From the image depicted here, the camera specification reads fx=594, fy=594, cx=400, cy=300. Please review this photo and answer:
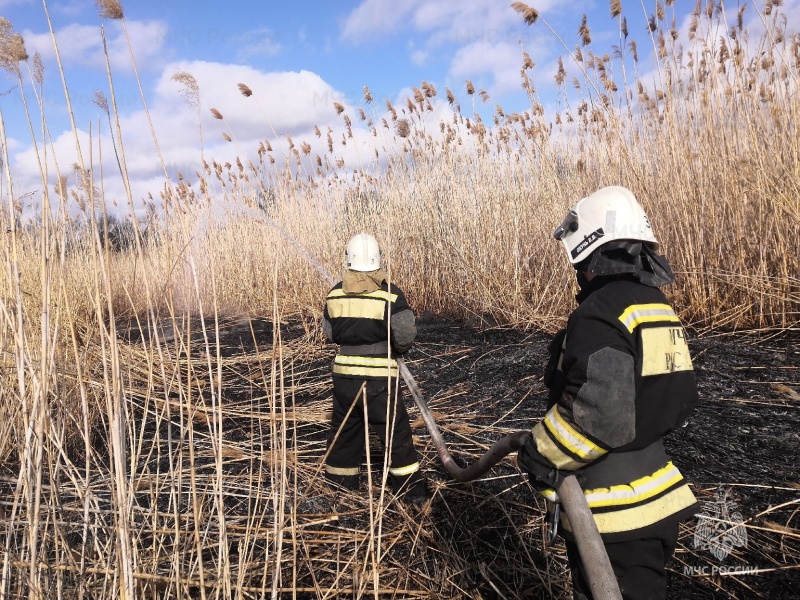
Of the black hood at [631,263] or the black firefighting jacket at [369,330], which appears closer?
the black hood at [631,263]

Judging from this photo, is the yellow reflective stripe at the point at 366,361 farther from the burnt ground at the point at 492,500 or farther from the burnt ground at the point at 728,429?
the burnt ground at the point at 728,429

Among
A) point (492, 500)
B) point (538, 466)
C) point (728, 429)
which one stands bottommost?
point (492, 500)

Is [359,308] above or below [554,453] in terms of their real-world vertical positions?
above

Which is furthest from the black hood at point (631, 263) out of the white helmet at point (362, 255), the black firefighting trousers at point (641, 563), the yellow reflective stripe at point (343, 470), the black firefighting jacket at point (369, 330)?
the yellow reflective stripe at point (343, 470)

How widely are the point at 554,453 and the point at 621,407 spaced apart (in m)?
0.18

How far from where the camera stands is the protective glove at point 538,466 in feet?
4.30

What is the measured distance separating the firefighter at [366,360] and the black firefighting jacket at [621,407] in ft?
4.50

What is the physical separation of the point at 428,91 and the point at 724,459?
4.74 meters

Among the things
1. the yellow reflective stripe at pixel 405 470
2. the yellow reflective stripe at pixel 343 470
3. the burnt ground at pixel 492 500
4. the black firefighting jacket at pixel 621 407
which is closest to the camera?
the black firefighting jacket at pixel 621 407

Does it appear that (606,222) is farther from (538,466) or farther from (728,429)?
(728,429)

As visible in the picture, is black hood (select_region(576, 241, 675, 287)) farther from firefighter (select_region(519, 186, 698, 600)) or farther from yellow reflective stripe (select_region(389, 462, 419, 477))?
yellow reflective stripe (select_region(389, 462, 419, 477))

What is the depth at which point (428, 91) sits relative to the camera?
244 inches

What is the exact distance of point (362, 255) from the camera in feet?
9.11

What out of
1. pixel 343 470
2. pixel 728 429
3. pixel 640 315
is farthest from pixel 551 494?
pixel 728 429
